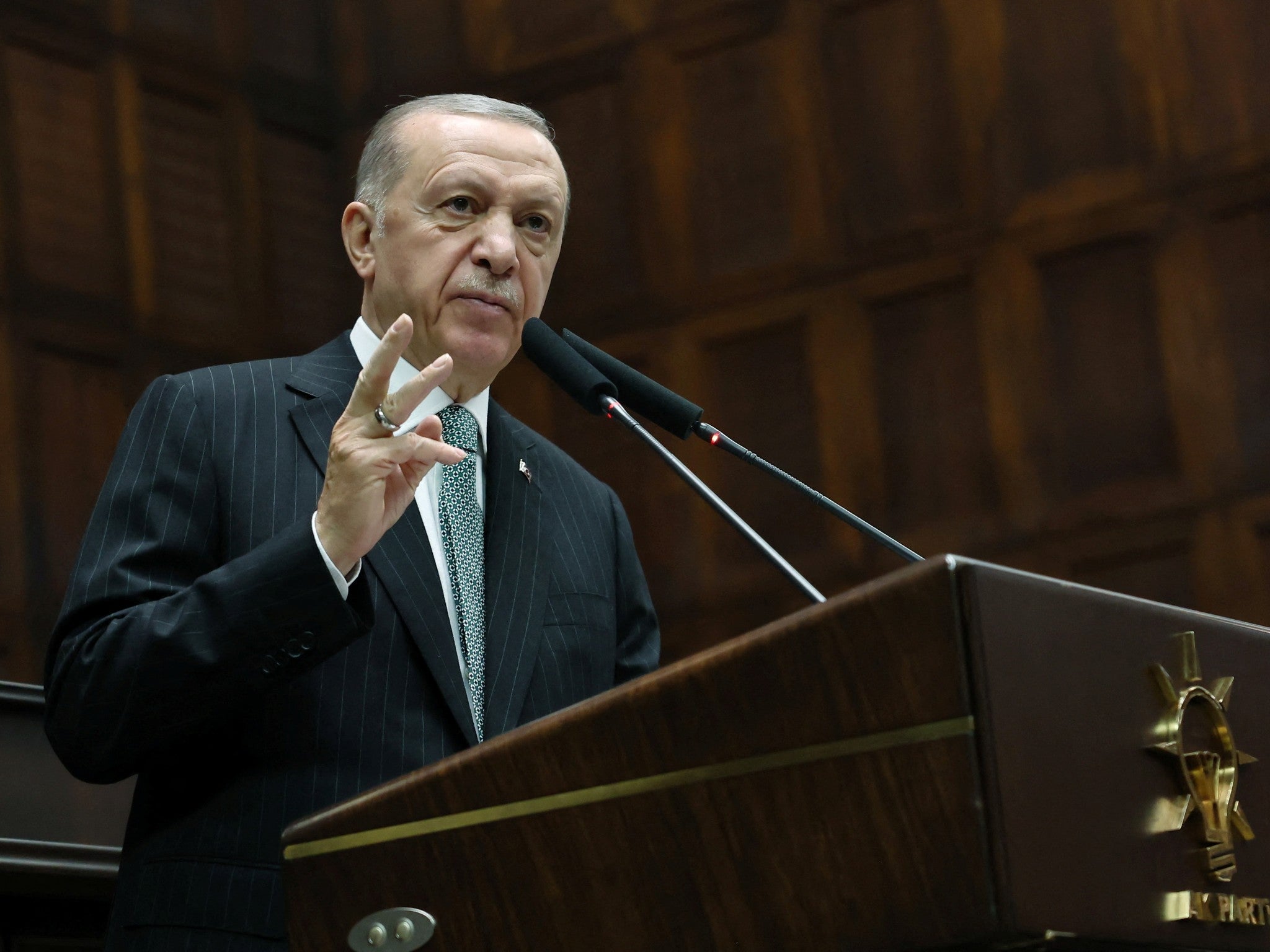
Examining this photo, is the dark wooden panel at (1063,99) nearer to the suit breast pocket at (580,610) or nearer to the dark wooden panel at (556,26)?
the dark wooden panel at (556,26)

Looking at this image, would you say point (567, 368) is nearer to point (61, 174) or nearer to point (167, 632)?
point (167, 632)

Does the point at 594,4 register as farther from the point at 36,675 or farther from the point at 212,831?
the point at 212,831

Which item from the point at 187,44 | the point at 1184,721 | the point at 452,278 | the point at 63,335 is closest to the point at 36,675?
the point at 63,335

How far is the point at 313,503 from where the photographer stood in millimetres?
1930

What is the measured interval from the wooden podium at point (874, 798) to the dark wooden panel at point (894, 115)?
3097 mm

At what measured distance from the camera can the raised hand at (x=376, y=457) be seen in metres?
1.51

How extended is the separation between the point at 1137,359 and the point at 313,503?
2.57 m

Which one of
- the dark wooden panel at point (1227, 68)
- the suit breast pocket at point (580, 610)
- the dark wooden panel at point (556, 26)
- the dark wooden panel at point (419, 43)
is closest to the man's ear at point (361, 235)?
the suit breast pocket at point (580, 610)

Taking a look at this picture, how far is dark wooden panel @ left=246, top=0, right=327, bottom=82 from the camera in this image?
16.7 ft

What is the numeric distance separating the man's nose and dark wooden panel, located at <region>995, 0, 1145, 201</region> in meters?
2.31

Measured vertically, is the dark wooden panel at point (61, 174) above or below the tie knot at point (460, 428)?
above

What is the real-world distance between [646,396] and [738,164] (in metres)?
2.80

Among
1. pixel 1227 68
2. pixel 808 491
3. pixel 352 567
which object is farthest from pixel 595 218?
pixel 352 567

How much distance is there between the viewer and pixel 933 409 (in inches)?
165
